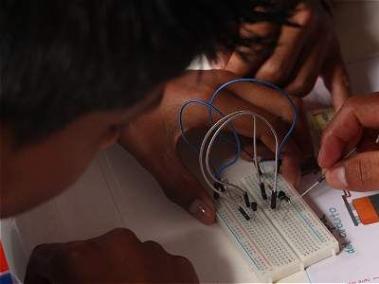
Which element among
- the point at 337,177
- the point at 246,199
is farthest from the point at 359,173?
the point at 246,199

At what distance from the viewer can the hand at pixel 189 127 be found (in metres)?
0.74

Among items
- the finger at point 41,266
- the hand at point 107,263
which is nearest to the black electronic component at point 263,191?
the hand at point 107,263

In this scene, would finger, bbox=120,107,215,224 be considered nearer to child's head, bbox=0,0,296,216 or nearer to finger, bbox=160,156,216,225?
finger, bbox=160,156,216,225

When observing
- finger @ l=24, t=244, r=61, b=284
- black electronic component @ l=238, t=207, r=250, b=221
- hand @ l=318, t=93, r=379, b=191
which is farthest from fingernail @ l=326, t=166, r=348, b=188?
finger @ l=24, t=244, r=61, b=284

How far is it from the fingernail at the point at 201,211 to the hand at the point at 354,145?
15 centimetres

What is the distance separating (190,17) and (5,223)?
1.35 ft

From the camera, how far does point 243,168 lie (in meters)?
0.78

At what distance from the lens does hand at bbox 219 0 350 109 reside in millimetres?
804

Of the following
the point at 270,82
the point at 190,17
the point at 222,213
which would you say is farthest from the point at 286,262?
the point at 190,17

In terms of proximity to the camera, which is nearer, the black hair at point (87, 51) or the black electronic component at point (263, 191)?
the black hair at point (87, 51)

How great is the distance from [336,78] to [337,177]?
17 cm

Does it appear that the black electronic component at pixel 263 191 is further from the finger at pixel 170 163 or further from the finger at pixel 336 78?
the finger at pixel 336 78

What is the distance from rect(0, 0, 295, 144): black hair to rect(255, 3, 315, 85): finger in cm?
37

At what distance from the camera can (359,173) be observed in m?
0.72
